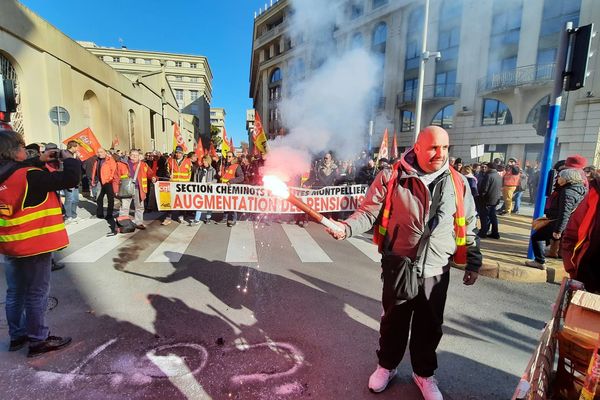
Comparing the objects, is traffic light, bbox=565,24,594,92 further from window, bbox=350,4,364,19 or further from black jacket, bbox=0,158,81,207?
window, bbox=350,4,364,19

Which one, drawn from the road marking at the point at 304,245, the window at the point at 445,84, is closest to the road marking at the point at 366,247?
the road marking at the point at 304,245

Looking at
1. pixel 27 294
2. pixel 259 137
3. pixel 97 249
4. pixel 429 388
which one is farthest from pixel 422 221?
pixel 259 137

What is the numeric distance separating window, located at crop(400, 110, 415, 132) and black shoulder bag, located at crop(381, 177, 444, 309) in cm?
2516

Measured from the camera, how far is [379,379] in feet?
8.05

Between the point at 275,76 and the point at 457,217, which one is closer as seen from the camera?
the point at 457,217

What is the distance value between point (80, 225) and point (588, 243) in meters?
9.24

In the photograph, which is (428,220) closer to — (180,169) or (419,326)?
(419,326)

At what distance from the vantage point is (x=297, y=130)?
33.6ft

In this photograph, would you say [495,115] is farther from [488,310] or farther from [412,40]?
[488,310]

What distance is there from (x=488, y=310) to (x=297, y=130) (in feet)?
25.2

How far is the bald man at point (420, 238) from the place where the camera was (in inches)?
88.4

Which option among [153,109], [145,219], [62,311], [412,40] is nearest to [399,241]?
[62,311]

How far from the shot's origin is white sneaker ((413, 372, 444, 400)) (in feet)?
7.63

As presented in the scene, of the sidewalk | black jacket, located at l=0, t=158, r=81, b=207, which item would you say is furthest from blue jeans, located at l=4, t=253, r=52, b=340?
the sidewalk
